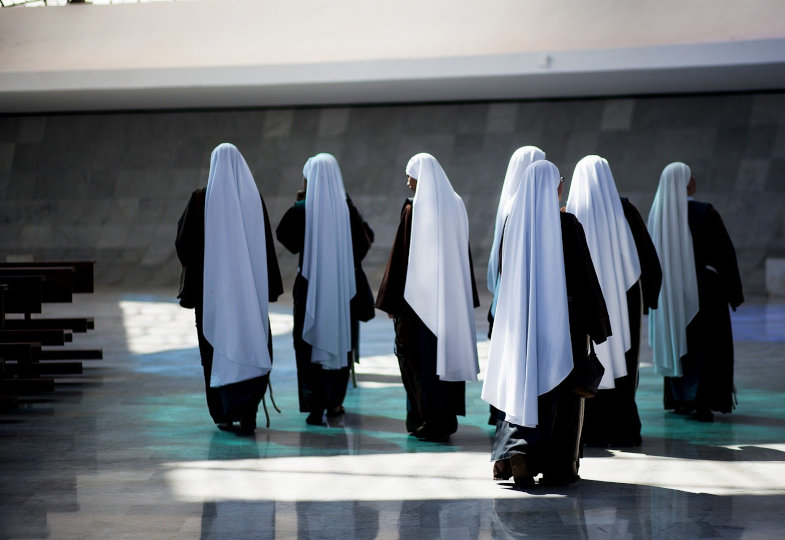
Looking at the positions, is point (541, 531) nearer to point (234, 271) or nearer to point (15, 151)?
point (234, 271)

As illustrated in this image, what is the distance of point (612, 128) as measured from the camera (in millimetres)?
16203

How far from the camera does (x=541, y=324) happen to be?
14.9 feet

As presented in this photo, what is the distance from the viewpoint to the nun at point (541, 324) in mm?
4469

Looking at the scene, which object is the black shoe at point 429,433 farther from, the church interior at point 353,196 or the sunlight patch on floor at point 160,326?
the sunlight patch on floor at point 160,326

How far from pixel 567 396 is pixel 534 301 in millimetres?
525

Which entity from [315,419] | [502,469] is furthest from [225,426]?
[502,469]

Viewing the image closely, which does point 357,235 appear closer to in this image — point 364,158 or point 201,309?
point 201,309

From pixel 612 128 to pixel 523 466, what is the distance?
491 inches

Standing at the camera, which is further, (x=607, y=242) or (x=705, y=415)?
(x=705, y=415)

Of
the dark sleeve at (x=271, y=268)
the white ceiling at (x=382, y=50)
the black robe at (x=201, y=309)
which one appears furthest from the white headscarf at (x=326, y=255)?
the white ceiling at (x=382, y=50)

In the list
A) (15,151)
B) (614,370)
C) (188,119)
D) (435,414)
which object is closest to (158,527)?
(435,414)

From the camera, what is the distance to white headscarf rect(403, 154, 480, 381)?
5.67m

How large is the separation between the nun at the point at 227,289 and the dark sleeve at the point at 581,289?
212 cm

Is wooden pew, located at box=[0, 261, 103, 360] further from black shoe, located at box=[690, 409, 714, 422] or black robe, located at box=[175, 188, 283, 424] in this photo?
black shoe, located at box=[690, 409, 714, 422]
